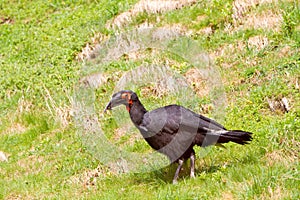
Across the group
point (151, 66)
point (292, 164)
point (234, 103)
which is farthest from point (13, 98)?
point (292, 164)

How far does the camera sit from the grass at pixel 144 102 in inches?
284

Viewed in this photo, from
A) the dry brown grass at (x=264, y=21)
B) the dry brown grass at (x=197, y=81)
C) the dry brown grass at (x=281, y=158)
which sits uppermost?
the dry brown grass at (x=264, y=21)

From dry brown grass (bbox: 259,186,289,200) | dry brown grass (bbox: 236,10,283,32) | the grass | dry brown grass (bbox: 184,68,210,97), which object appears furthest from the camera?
dry brown grass (bbox: 236,10,283,32)

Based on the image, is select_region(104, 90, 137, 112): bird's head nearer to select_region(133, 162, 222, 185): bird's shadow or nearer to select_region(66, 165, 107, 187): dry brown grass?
select_region(133, 162, 222, 185): bird's shadow

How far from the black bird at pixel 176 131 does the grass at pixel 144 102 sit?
37 centimetres

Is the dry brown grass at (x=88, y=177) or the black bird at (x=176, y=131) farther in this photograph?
the dry brown grass at (x=88, y=177)

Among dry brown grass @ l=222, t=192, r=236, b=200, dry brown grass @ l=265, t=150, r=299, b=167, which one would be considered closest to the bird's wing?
dry brown grass @ l=265, t=150, r=299, b=167

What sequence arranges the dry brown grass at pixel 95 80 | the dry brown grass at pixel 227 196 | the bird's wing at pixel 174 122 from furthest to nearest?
the dry brown grass at pixel 95 80 → the bird's wing at pixel 174 122 → the dry brown grass at pixel 227 196

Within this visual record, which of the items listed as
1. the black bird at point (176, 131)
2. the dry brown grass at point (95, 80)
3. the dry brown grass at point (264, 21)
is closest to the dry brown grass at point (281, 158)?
the black bird at point (176, 131)

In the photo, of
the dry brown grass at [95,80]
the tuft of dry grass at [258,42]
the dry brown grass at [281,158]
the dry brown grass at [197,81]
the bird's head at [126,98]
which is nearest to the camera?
the dry brown grass at [281,158]

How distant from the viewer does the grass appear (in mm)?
7203

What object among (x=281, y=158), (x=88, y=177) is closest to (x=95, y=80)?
(x=88, y=177)

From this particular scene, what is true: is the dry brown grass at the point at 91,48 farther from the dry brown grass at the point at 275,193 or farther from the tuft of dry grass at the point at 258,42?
the dry brown grass at the point at 275,193

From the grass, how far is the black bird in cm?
37
